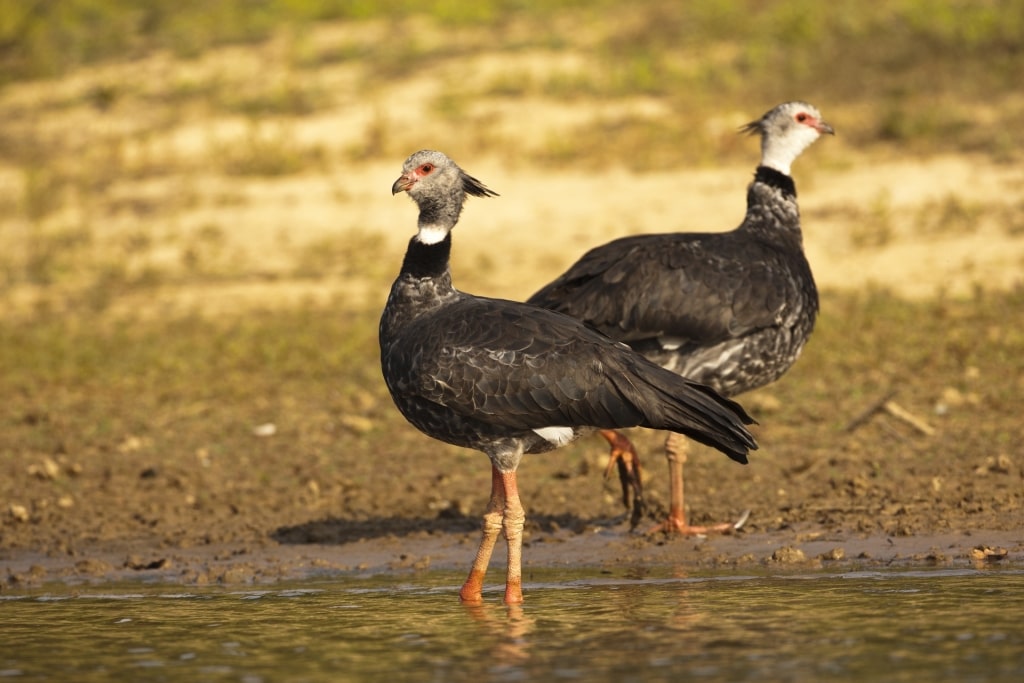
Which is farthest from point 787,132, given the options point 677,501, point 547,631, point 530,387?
point 547,631

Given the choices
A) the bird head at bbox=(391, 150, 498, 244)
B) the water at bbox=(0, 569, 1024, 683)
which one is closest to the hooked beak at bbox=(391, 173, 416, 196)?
the bird head at bbox=(391, 150, 498, 244)

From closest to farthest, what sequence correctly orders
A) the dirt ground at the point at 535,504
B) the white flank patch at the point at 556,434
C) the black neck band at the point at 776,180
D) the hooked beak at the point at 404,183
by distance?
the white flank patch at the point at 556,434
the hooked beak at the point at 404,183
the dirt ground at the point at 535,504
the black neck band at the point at 776,180

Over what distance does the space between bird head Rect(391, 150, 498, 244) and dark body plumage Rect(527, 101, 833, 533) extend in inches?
38.7

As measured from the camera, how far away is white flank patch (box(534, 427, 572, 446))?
23.7 feet

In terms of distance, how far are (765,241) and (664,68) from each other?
11057 millimetres

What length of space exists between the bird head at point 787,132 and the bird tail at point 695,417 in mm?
2949

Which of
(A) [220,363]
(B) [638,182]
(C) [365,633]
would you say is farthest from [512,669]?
(B) [638,182]

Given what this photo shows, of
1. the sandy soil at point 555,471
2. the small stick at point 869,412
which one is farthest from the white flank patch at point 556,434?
the small stick at point 869,412

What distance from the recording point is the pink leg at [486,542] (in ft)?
24.2

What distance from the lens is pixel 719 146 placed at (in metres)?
17.8

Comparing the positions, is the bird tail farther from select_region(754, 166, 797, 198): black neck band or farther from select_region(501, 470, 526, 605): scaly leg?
select_region(754, 166, 797, 198): black neck band

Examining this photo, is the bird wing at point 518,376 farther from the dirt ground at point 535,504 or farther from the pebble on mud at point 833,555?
the pebble on mud at point 833,555

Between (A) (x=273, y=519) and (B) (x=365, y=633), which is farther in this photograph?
(A) (x=273, y=519)

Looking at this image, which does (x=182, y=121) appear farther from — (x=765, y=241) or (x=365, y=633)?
(x=365, y=633)
